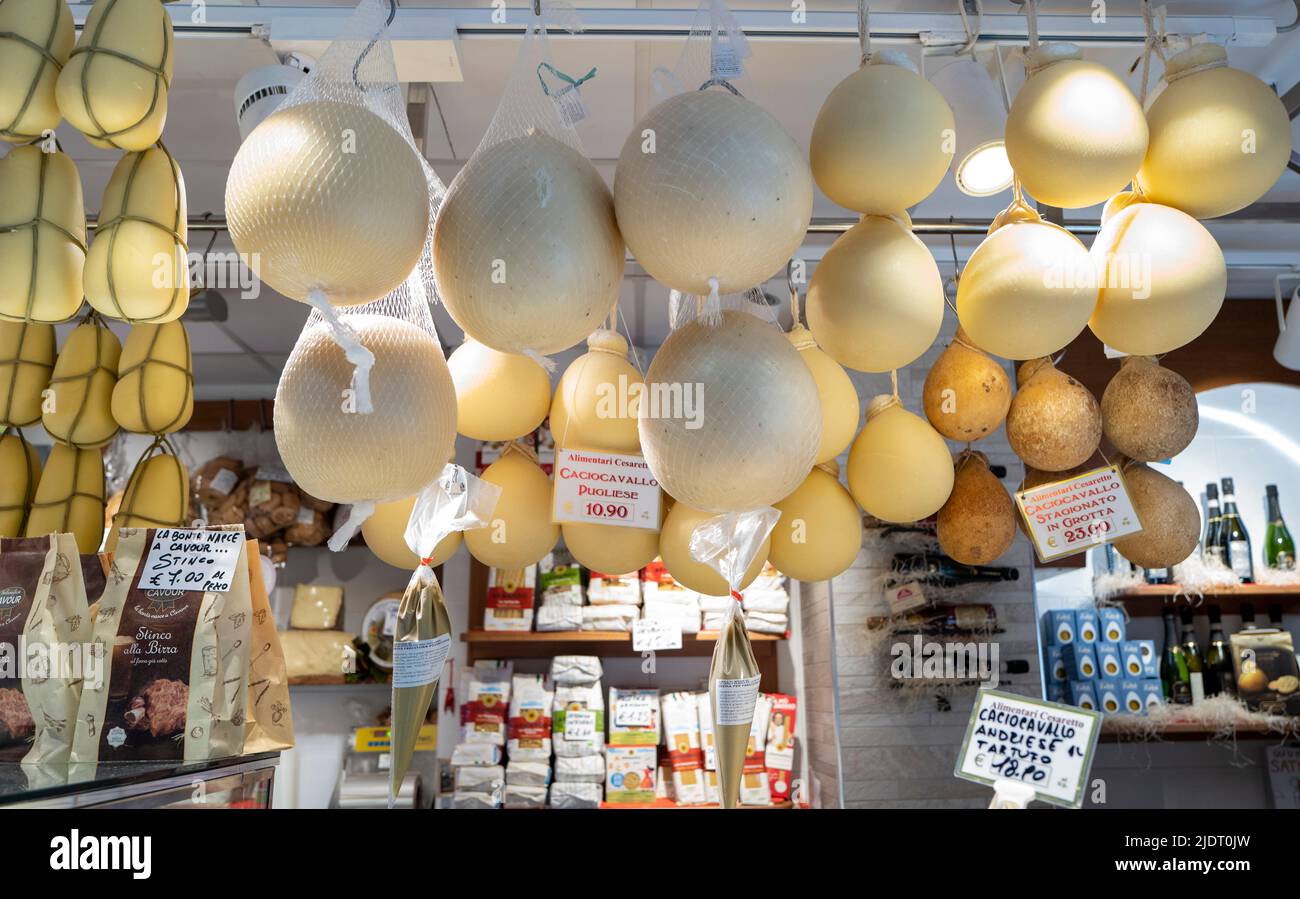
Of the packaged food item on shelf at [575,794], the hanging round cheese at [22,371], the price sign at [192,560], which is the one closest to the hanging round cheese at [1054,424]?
the price sign at [192,560]

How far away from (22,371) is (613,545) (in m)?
1.36

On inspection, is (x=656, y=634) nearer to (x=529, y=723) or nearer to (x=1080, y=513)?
(x=529, y=723)

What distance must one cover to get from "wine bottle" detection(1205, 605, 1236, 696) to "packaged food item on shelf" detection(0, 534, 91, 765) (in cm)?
396

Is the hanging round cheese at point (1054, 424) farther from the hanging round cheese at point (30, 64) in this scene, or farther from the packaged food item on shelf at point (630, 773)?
the packaged food item on shelf at point (630, 773)

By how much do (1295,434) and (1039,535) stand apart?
2872 mm

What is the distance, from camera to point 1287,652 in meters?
3.60

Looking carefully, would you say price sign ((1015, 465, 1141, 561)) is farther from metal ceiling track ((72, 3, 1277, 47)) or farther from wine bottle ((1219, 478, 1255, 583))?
wine bottle ((1219, 478, 1255, 583))

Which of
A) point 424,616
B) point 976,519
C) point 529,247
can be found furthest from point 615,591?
point 529,247

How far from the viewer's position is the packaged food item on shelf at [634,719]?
3.88 meters

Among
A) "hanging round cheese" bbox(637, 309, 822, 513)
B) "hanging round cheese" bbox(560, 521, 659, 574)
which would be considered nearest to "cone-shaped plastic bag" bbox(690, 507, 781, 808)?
"hanging round cheese" bbox(637, 309, 822, 513)

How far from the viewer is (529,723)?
3.87m

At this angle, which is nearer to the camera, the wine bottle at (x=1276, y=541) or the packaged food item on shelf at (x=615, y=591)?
the wine bottle at (x=1276, y=541)

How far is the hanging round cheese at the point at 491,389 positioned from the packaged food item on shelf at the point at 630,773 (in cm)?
265
